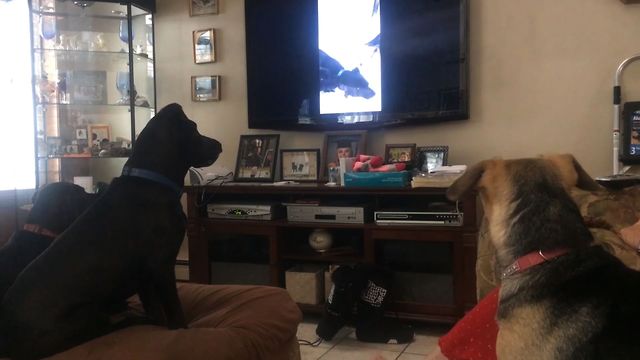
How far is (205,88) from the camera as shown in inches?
153

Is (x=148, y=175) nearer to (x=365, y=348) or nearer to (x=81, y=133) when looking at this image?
(x=365, y=348)

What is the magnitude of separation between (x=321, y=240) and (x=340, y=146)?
2.13 ft

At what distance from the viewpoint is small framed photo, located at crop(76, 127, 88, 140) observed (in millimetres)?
3754

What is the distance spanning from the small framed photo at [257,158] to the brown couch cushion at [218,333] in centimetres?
143

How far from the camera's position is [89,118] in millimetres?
3760

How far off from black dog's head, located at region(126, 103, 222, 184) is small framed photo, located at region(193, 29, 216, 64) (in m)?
1.83

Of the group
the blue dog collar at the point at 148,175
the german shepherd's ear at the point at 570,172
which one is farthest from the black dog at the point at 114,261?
the german shepherd's ear at the point at 570,172

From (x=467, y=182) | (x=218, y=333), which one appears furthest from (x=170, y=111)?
(x=467, y=182)

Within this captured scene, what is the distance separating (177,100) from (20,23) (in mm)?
1107

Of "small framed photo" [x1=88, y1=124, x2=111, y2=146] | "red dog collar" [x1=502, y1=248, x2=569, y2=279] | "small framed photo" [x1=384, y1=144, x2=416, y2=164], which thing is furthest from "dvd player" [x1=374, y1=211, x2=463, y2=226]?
"small framed photo" [x1=88, y1=124, x2=111, y2=146]

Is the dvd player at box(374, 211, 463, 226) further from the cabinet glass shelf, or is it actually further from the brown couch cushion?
the cabinet glass shelf

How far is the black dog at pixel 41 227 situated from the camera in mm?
1808

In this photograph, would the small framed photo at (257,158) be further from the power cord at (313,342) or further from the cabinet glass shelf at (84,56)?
the power cord at (313,342)

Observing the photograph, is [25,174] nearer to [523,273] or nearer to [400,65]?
[400,65]
